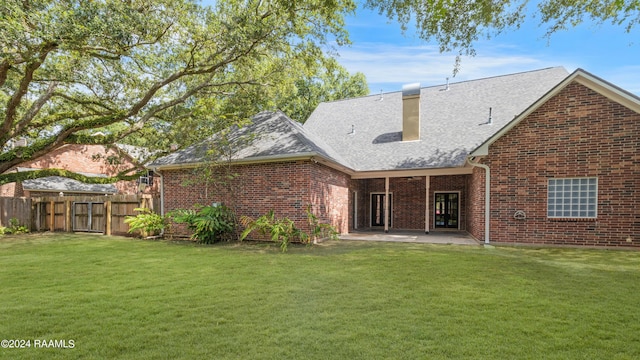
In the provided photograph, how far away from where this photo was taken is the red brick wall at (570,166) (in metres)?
8.34

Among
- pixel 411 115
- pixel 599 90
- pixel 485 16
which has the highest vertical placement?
pixel 485 16

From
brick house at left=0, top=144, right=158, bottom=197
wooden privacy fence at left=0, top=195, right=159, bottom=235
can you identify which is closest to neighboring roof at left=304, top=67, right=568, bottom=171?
wooden privacy fence at left=0, top=195, right=159, bottom=235

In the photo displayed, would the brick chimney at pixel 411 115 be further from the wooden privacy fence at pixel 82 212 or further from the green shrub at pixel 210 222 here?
the wooden privacy fence at pixel 82 212

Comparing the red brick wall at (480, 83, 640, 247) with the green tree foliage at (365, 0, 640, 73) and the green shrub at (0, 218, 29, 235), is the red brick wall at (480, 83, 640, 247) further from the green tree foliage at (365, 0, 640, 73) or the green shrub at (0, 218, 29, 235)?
the green shrub at (0, 218, 29, 235)

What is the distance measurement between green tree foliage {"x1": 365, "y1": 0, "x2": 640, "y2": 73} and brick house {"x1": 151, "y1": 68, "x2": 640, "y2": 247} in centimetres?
158

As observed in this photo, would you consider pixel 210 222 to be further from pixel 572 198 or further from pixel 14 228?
pixel 572 198

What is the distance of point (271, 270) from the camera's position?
6.01m

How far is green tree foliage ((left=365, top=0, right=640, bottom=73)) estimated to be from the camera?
752cm

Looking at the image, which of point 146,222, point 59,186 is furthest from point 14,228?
point 146,222

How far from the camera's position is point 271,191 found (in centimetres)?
1014

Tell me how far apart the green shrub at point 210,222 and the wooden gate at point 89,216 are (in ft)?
14.9

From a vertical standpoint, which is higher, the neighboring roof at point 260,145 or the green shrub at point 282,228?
the neighboring roof at point 260,145

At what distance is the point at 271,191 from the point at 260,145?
1.75 m

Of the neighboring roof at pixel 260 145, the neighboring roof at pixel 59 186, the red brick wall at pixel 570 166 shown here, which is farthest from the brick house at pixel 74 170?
the red brick wall at pixel 570 166
